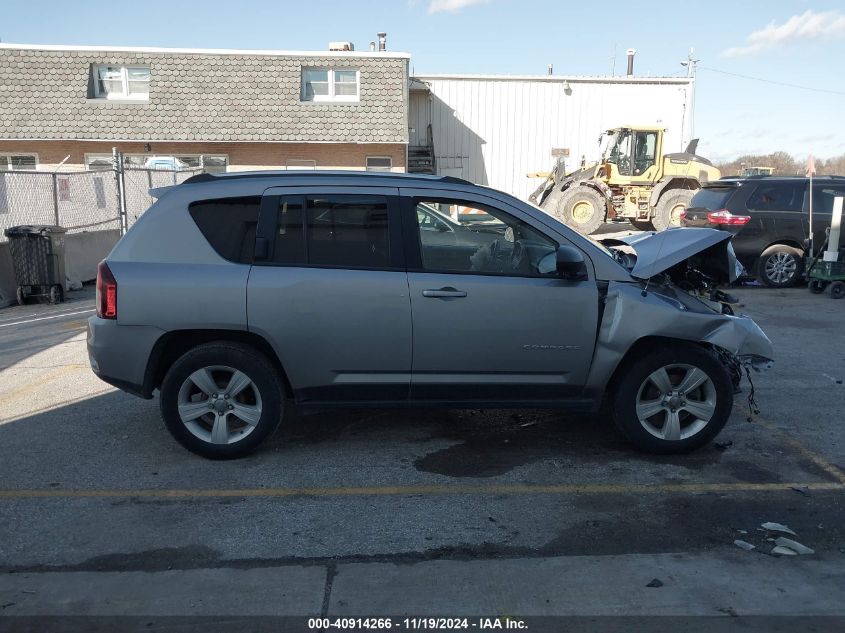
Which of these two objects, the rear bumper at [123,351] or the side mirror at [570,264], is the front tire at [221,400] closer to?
the rear bumper at [123,351]

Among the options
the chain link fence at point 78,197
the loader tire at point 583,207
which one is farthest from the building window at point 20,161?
the loader tire at point 583,207

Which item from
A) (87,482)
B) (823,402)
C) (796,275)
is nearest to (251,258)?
(87,482)

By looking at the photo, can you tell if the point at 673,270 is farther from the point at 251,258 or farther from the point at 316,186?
the point at 251,258

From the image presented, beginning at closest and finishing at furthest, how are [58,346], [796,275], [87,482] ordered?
[87,482], [58,346], [796,275]

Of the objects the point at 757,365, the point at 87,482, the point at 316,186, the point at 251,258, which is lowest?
the point at 87,482

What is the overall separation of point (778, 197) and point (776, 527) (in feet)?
33.0

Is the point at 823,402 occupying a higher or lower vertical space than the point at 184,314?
lower

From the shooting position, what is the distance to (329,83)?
2472cm

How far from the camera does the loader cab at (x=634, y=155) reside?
2294 cm

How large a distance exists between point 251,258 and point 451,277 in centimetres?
130

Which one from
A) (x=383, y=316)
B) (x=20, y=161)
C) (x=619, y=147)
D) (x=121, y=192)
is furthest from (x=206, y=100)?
(x=383, y=316)

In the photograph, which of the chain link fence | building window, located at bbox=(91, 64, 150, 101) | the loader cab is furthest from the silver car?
building window, located at bbox=(91, 64, 150, 101)

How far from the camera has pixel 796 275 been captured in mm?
13008

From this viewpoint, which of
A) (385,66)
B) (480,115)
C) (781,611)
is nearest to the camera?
(781,611)
